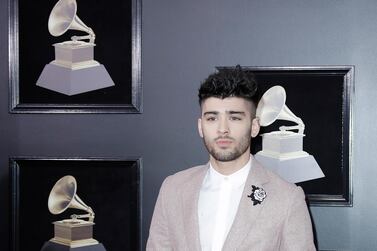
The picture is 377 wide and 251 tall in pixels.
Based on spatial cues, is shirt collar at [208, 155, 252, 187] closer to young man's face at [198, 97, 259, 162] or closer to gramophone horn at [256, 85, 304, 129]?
young man's face at [198, 97, 259, 162]

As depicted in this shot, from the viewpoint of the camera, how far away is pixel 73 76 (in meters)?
3.23

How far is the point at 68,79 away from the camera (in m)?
3.23

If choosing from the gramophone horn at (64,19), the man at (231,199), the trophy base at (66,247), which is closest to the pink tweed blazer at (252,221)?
the man at (231,199)

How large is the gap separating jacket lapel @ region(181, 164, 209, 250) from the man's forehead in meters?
0.30

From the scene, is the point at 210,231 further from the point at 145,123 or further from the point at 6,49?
the point at 6,49

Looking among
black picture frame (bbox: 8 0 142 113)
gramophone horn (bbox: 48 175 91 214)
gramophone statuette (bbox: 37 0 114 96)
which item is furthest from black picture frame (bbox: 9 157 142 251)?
gramophone statuette (bbox: 37 0 114 96)

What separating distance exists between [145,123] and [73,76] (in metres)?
0.45

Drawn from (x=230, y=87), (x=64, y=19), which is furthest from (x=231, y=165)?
(x=64, y=19)

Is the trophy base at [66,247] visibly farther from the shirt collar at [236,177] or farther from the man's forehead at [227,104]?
the man's forehead at [227,104]

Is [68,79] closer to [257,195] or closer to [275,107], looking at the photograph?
[275,107]

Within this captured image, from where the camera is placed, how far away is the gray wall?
3033 millimetres

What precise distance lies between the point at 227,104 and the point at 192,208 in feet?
1.45

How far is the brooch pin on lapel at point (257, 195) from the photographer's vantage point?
248 cm

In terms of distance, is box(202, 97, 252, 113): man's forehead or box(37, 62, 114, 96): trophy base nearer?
box(202, 97, 252, 113): man's forehead
